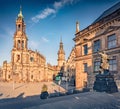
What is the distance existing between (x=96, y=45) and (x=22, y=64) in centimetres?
4394

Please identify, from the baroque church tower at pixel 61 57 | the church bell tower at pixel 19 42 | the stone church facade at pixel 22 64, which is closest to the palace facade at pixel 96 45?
the stone church facade at pixel 22 64

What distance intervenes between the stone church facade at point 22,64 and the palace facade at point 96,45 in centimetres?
3708

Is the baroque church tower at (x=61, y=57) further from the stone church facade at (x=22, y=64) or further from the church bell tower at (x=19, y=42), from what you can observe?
the church bell tower at (x=19, y=42)

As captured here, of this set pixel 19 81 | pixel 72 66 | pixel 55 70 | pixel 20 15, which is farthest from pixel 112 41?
pixel 55 70

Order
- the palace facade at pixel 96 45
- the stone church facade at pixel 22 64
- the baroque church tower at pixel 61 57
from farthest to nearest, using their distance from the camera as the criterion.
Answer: the baroque church tower at pixel 61 57, the stone church facade at pixel 22 64, the palace facade at pixel 96 45

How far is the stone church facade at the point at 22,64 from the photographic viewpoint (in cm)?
6298

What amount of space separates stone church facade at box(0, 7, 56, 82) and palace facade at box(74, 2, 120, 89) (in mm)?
37079

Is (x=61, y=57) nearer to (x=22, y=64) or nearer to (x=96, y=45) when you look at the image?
(x=22, y=64)

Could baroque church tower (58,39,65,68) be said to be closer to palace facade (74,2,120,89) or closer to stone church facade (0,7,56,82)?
stone church facade (0,7,56,82)

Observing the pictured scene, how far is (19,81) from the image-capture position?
6050 centimetres

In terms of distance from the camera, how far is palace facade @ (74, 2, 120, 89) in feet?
73.8

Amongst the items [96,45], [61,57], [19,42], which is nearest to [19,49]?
[19,42]

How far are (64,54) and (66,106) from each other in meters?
76.3

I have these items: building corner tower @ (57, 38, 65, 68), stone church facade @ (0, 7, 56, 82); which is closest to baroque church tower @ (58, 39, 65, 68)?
building corner tower @ (57, 38, 65, 68)
